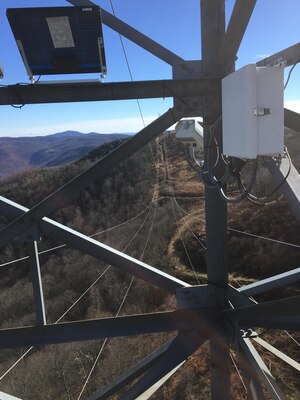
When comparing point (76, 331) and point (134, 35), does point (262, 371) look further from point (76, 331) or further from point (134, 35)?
point (134, 35)

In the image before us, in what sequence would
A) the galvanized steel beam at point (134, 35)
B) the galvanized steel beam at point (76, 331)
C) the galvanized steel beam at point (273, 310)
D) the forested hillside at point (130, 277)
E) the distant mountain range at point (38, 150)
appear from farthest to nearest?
the distant mountain range at point (38, 150) → the forested hillside at point (130, 277) → the galvanized steel beam at point (76, 331) → the galvanized steel beam at point (134, 35) → the galvanized steel beam at point (273, 310)

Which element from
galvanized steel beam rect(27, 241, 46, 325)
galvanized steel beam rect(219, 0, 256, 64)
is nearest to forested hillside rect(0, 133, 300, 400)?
galvanized steel beam rect(27, 241, 46, 325)

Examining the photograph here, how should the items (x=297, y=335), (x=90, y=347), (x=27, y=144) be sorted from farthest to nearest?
(x=27, y=144) < (x=90, y=347) < (x=297, y=335)

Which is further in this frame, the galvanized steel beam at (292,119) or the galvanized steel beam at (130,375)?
the galvanized steel beam at (130,375)

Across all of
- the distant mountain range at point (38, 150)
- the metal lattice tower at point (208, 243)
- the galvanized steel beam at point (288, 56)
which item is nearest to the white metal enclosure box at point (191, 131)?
the metal lattice tower at point (208, 243)

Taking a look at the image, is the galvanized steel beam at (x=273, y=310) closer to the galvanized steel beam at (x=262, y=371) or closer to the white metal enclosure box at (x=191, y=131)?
the galvanized steel beam at (x=262, y=371)

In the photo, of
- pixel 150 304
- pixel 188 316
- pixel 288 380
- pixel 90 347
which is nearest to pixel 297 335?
pixel 288 380

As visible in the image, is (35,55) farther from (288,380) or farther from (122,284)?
(122,284)

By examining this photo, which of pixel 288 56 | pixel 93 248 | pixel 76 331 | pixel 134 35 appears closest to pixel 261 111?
pixel 288 56
